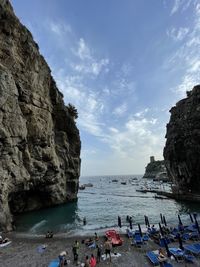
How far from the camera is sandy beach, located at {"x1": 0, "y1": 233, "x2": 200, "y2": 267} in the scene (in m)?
19.8

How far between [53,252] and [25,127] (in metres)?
27.3

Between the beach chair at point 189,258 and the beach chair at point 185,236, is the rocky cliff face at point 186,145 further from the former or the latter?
the beach chair at point 189,258

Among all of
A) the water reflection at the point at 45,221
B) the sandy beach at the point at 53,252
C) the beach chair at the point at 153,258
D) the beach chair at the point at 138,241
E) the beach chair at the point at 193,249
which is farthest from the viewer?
the water reflection at the point at 45,221

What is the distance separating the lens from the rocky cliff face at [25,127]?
121ft

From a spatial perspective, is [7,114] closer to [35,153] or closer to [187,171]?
[35,153]

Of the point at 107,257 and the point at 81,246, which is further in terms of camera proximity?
the point at 81,246

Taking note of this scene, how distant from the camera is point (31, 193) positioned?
185 ft

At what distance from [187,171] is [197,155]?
8185 mm

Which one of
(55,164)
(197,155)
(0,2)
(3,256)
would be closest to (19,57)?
(0,2)

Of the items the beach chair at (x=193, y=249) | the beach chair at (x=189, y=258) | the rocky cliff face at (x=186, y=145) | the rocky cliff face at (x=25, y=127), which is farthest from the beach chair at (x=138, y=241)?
the rocky cliff face at (x=186, y=145)

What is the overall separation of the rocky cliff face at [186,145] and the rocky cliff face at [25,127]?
135ft

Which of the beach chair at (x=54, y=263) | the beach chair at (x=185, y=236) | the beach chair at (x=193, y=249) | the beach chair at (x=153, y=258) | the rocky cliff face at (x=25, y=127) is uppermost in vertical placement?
the rocky cliff face at (x=25, y=127)

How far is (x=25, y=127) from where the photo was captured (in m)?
43.3

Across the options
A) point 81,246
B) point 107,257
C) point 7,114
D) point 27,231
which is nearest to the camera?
point 107,257
